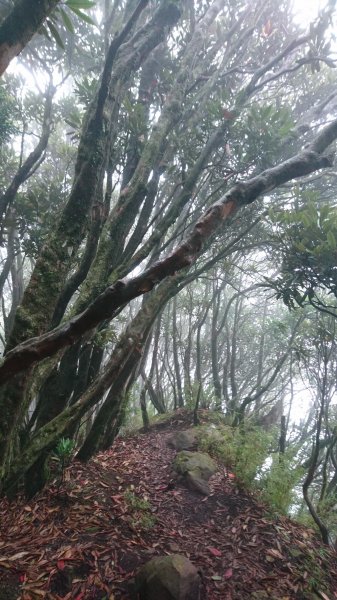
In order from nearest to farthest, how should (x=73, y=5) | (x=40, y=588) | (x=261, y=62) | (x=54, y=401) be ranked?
(x=73, y=5)
(x=40, y=588)
(x=54, y=401)
(x=261, y=62)

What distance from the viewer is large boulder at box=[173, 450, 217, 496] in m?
5.01

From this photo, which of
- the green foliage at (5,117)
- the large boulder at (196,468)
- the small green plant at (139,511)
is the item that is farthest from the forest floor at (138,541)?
the green foliage at (5,117)

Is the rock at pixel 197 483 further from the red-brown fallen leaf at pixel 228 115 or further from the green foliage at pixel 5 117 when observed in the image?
the green foliage at pixel 5 117

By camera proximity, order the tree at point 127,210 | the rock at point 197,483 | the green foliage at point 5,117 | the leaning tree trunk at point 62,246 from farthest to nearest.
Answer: the green foliage at point 5,117 < the rock at point 197,483 < the leaning tree trunk at point 62,246 < the tree at point 127,210

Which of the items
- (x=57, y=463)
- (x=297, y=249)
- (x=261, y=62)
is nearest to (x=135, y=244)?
(x=297, y=249)

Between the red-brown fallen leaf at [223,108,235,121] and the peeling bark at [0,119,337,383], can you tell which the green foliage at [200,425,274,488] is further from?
the red-brown fallen leaf at [223,108,235,121]

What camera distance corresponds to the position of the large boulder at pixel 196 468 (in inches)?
197

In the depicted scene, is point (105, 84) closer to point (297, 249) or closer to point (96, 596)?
point (297, 249)

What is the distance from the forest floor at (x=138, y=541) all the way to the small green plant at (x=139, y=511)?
0.5 inches

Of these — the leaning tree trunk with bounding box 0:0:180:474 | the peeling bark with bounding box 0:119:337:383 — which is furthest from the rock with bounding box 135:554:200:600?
the peeling bark with bounding box 0:119:337:383

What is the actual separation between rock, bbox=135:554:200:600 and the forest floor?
186 mm

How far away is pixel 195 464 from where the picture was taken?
542 cm

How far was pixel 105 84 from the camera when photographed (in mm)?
3049

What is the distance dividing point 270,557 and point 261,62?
8.68 metres
